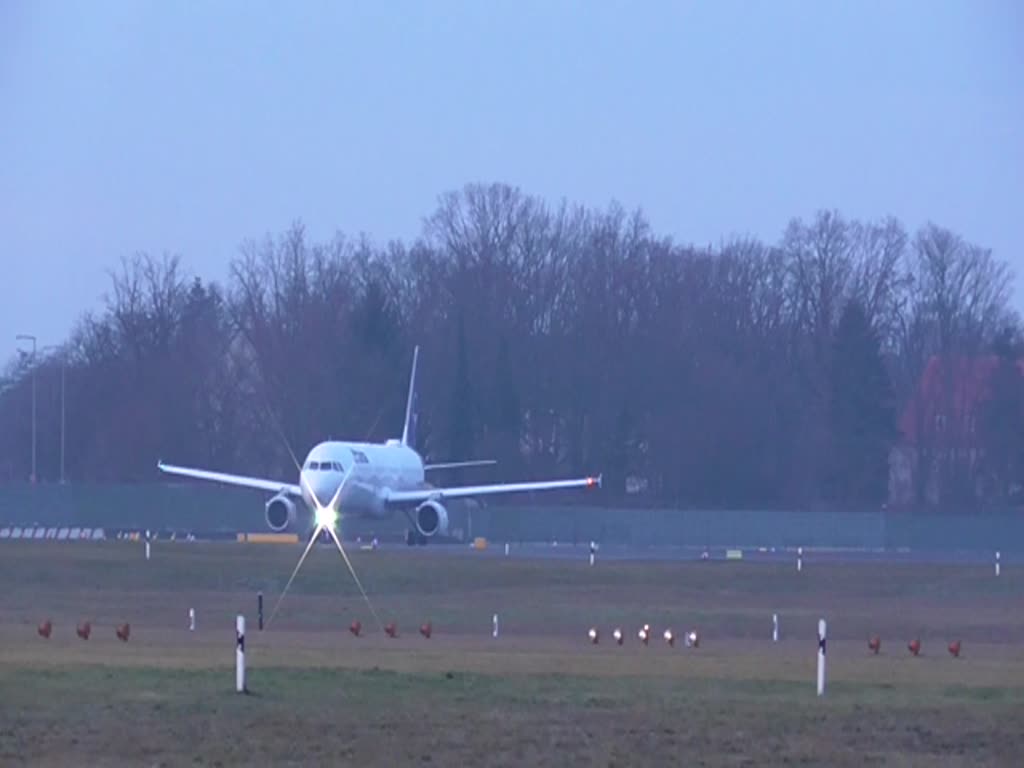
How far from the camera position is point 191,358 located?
10519 cm

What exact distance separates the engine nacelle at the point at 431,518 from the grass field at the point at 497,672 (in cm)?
1560

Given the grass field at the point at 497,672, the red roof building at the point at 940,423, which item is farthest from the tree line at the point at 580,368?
the grass field at the point at 497,672

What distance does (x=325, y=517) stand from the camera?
6397cm

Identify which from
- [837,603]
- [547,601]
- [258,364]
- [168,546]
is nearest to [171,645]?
[547,601]

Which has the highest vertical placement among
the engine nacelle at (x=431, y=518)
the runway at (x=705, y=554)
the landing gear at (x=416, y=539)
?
the engine nacelle at (x=431, y=518)

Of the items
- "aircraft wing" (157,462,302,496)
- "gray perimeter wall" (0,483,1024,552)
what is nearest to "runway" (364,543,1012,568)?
"gray perimeter wall" (0,483,1024,552)

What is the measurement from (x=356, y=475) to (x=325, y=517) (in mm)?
2230

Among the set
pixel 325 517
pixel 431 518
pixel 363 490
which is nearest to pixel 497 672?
pixel 325 517

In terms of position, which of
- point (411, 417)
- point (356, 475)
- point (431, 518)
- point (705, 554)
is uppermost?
point (411, 417)

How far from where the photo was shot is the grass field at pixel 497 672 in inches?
695

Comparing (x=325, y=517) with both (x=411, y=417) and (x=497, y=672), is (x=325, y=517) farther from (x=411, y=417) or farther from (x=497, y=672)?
(x=497, y=672)

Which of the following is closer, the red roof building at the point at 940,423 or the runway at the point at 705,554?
the runway at the point at 705,554

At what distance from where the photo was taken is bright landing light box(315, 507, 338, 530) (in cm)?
6366

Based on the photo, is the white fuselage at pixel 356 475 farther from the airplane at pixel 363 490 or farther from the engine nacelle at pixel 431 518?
the engine nacelle at pixel 431 518
